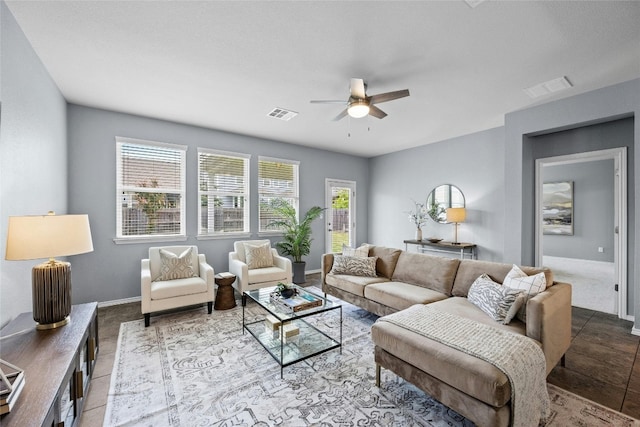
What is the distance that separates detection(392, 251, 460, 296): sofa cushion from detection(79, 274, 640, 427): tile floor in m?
1.10

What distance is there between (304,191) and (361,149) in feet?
5.41

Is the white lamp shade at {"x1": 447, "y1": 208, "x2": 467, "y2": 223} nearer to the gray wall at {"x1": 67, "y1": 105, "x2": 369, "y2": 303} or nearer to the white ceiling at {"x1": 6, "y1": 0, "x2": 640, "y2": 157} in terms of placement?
the white ceiling at {"x1": 6, "y1": 0, "x2": 640, "y2": 157}

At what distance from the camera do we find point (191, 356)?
8.30 feet

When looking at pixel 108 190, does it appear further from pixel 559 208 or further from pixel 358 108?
pixel 559 208

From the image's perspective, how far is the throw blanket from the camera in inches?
58.3

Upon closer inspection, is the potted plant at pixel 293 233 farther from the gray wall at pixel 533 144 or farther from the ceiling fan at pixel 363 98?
the gray wall at pixel 533 144

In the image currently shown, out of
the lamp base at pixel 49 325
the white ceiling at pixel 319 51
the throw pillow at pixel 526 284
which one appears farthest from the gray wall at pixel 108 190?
the throw pillow at pixel 526 284

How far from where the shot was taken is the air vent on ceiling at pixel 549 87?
3023 millimetres

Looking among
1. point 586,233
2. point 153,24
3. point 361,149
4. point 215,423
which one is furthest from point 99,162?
point 586,233

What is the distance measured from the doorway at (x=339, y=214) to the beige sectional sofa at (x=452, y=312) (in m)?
2.73

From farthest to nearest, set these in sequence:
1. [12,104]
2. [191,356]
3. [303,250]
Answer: [303,250], [191,356], [12,104]

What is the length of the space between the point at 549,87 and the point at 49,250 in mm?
4946

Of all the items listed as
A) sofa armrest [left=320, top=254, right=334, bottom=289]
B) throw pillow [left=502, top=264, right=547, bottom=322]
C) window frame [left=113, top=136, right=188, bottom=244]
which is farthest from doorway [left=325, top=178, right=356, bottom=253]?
throw pillow [left=502, top=264, right=547, bottom=322]

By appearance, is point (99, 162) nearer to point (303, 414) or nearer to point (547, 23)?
point (303, 414)
